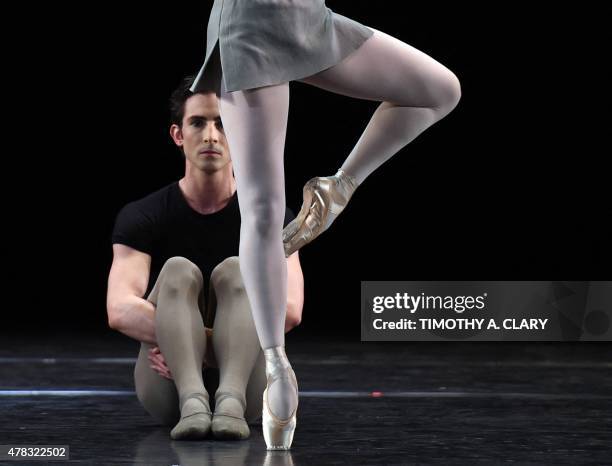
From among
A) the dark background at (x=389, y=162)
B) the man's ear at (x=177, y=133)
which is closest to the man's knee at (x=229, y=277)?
the man's ear at (x=177, y=133)

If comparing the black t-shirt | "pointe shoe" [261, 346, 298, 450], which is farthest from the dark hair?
"pointe shoe" [261, 346, 298, 450]

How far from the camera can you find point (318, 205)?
1915 mm

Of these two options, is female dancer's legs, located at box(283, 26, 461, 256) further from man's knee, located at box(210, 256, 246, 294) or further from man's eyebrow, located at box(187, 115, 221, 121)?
man's eyebrow, located at box(187, 115, 221, 121)

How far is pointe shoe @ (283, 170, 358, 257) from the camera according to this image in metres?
1.91

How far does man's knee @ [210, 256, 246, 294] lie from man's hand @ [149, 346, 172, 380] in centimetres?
18

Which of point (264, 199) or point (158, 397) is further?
point (158, 397)

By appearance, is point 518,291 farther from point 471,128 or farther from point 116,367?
point 116,367

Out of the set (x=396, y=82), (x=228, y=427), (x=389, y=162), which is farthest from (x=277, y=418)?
(x=389, y=162)

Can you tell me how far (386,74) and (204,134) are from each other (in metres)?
0.66

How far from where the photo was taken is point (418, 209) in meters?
5.49

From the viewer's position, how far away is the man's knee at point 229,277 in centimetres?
224

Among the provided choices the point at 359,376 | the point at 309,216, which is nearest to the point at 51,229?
the point at 359,376

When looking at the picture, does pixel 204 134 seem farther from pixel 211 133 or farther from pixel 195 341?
pixel 195 341

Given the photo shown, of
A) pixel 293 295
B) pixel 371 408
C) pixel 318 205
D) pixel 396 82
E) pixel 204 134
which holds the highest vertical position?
pixel 396 82
